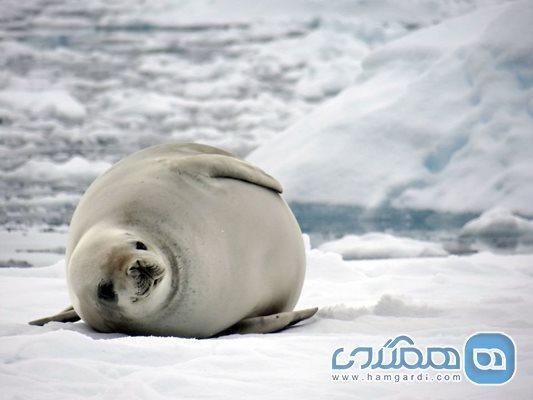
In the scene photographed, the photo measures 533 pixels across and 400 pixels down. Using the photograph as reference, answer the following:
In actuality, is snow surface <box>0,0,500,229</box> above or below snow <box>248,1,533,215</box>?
above

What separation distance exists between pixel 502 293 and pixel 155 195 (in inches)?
76.7

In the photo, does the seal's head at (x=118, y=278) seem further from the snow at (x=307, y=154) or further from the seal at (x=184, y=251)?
the snow at (x=307, y=154)

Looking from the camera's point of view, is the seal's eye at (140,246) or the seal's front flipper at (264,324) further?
the seal's front flipper at (264,324)

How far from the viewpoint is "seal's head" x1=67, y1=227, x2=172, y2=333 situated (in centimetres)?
280

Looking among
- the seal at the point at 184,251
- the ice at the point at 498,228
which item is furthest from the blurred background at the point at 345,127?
the seal at the point at 184,251

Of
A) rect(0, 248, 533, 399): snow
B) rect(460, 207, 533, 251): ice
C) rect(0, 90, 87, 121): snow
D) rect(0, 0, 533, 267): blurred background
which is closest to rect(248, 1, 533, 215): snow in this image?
rect(0, 0, 533, 267): blurred background

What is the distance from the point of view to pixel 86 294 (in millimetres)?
3035

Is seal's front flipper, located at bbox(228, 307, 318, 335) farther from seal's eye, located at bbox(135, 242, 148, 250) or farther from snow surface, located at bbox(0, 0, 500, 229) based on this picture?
snow surface, located at bbox(0, 0, 500, 229)

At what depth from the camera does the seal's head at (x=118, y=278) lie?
110 inches

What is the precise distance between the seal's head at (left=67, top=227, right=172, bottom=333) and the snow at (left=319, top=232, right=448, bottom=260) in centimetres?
397

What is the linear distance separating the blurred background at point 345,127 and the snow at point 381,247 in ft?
0.06

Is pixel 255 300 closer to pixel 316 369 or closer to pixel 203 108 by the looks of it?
pixel 316 369

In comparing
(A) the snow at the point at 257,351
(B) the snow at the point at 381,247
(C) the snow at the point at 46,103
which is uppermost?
(C) the snow at the point at 46,103

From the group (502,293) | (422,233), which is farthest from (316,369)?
(422,233)
